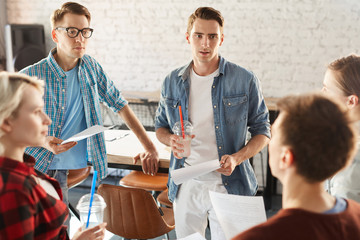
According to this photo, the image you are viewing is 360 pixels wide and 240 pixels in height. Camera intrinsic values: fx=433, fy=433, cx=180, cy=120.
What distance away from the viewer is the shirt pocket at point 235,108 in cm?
228

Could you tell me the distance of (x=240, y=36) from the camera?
16.0 ft

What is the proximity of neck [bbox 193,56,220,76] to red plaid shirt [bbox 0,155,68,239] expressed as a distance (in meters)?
1.20

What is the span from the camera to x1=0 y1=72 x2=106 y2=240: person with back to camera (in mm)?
1177

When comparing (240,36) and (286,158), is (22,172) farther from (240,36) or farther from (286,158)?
(240,36)

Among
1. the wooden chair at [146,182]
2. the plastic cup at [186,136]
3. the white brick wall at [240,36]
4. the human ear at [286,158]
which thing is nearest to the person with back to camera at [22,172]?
the human ear at [286,158]

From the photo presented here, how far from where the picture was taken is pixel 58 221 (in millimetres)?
1354

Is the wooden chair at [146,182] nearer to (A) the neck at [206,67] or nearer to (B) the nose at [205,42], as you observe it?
(A) the neck at [206,67]

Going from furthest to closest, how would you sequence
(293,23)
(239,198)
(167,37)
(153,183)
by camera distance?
(167,37) → (293,23) → (153,183) → (239,198)

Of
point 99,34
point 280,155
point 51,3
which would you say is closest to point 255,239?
point 280,155

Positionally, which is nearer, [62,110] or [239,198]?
[239,198]

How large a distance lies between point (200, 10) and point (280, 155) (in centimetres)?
139

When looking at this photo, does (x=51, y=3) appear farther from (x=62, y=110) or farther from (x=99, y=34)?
(x=62, y=110)

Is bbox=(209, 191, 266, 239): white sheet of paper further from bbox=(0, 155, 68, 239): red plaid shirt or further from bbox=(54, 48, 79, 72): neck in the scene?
bbox=(54, 48, 79, 72): neck

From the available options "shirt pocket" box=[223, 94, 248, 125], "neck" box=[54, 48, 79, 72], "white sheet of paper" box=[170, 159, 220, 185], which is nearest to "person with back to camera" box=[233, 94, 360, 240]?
"white sheet of paper" box=[170, 159, 220, 185]
